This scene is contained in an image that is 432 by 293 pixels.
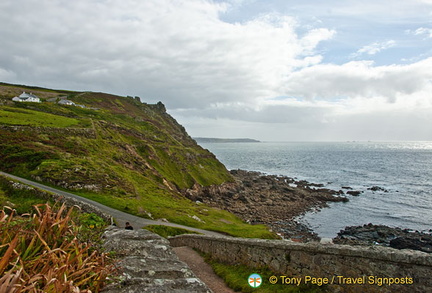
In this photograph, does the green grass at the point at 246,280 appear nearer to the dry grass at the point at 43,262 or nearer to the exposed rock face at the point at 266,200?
the dry grass at the point at 43,262

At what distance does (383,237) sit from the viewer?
48000 mm

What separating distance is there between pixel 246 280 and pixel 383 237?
156ft

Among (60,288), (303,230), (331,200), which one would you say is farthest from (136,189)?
→ (331,200)

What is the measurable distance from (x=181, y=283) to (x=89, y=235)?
3.32m

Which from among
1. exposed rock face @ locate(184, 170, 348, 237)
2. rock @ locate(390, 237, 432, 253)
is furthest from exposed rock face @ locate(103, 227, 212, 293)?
rock @ locate(390, 237, 432, 253)

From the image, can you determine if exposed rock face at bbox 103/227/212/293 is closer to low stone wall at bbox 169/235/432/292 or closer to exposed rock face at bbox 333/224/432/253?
low stone wall at bbox 169/235/432/292

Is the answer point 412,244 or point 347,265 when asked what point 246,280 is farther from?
point 412,244

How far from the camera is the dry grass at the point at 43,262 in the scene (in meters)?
3.86

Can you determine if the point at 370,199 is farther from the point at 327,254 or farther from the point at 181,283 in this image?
the point at 181,283

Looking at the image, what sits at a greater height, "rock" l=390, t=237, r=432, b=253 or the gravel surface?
the gravel surface

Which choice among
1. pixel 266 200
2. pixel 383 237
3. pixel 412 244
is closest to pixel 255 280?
pixel 412 244

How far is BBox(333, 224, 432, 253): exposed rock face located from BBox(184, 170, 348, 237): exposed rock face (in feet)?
31.9

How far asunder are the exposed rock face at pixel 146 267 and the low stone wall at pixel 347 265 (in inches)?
202

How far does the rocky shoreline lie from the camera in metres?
46.5
